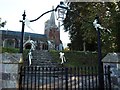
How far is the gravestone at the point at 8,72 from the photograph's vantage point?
5.94 metres

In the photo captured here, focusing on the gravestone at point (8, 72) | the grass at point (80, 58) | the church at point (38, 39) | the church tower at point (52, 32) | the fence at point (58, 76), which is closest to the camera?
the gravestone at point (8, 72)

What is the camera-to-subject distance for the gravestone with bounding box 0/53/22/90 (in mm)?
5941

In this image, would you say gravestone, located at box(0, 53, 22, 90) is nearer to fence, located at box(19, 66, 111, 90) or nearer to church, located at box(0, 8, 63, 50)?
fence, located at box(19, 66, 111, 90)

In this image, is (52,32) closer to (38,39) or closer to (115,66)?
(38,39)

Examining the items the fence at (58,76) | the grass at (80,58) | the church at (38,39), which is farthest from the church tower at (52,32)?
the fence at (58,76)

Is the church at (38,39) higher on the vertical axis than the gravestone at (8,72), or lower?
higher

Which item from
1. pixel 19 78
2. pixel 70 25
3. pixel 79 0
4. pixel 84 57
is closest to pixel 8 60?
pixel 19 78

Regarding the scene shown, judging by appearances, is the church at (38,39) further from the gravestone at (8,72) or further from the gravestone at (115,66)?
the gravestone at (8,72)

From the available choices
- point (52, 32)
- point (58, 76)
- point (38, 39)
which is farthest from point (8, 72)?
point (52, 32)

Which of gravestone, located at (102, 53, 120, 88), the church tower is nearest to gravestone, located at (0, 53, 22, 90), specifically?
gravestone, located at (102, 53, 120, 88)

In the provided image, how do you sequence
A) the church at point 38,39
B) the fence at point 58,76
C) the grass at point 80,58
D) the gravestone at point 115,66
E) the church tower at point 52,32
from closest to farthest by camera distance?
the fence at point 58,76 → the gravestone at point 115,66 → the grass at point 80,58 → the church at point 38,39 → the church tower at point 52,32

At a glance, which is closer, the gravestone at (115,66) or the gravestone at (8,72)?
the gravestone at (8,72)

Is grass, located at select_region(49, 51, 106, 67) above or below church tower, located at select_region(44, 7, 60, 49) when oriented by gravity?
below

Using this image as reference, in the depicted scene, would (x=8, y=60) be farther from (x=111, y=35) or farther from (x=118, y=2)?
(x=118, y=2)
